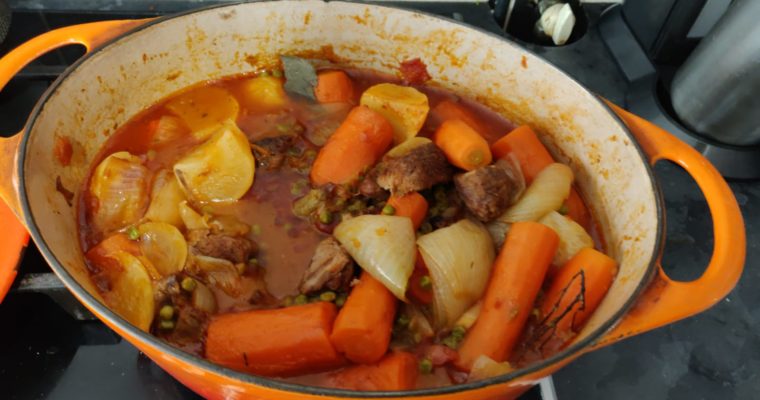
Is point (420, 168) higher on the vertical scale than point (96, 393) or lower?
higher

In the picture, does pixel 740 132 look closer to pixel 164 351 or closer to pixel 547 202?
pixel 547 202

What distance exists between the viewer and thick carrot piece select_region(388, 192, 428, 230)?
155cm

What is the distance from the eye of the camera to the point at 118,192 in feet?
5.24

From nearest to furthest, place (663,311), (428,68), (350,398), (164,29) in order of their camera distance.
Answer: (350,398) → (663,311) → (164,29) → (428,68)

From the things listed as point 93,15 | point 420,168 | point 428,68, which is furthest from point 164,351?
point 93,15

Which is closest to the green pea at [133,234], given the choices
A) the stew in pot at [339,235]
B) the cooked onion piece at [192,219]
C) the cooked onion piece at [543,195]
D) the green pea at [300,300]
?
the stew in pot at [339,235]

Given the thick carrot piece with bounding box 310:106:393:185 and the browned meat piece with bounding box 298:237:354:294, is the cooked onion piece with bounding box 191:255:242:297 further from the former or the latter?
the thick carrot piece with bounding box 310:106:393:185

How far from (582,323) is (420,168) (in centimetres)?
56

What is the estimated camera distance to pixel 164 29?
5.72 ft

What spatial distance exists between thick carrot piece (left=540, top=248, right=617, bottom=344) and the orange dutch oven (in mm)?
39

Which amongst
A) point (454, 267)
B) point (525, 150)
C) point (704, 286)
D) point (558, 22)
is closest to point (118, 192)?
point (454, 267)

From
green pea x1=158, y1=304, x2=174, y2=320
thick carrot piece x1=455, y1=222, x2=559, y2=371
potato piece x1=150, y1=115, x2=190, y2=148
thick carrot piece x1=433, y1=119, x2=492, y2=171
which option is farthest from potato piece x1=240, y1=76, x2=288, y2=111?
thick carrot piece x1=455, y1=222, x2=559, y2=371

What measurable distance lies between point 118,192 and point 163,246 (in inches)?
9.0

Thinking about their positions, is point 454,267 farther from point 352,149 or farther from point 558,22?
point 558,22
